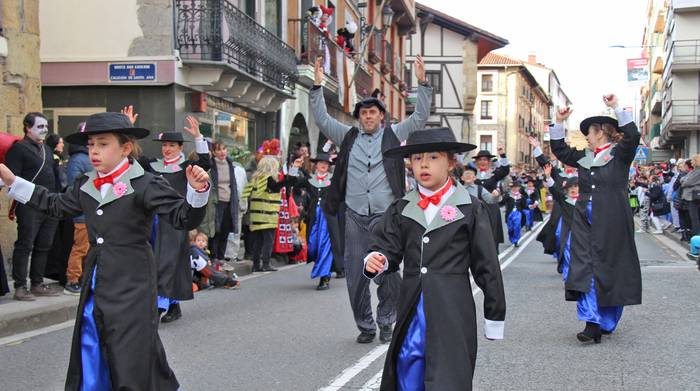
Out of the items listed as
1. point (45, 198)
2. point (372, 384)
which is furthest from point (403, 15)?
point (45, 198)

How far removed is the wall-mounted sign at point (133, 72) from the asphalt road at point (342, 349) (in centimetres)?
624

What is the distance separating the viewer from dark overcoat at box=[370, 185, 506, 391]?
168 inches

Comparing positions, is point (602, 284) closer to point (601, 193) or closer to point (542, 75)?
point (601, 193)

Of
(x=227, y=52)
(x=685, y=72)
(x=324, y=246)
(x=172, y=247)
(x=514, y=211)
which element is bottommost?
(x=514, y=211)

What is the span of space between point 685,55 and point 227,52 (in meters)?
35.4

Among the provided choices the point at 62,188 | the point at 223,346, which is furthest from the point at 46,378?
the point at 62,188

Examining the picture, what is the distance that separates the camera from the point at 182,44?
53.1 ft

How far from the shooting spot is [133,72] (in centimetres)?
1576

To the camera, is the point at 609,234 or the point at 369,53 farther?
the point at 369,53

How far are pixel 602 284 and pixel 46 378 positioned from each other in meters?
4.50

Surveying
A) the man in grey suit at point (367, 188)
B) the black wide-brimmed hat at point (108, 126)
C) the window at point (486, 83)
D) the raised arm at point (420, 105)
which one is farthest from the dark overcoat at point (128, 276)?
the window at point (486, 83)

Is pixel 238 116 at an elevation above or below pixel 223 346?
above

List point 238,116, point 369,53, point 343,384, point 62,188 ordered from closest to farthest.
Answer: point 343,384 < point 62,188 < point 238,116 < point 369,53

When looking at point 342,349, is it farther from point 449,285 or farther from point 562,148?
point 449,285
